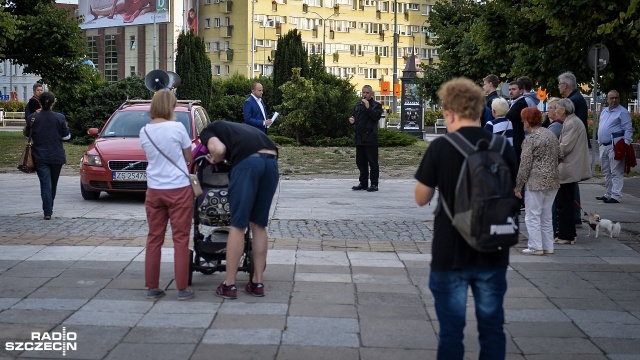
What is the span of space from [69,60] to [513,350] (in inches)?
1345

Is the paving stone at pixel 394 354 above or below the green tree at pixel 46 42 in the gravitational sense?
below

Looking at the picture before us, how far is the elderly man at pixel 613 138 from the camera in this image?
1611 centimetres

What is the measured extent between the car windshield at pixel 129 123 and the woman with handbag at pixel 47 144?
3.13 m

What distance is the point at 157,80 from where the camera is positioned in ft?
80.3

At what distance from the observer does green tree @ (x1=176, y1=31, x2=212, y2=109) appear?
50.9 meters

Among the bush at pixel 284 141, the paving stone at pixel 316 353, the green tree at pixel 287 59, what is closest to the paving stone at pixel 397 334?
the paving stone at pixel 316 353

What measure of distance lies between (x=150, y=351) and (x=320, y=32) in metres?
101

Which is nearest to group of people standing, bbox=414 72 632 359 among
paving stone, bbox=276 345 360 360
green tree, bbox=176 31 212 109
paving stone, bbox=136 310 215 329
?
paving stone, bbox=276 345 360 360

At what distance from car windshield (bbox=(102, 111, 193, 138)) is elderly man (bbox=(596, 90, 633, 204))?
7.01 m

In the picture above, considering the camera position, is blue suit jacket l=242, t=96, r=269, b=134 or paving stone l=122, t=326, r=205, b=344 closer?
paving stone l=122, t=326, r=205, b=344

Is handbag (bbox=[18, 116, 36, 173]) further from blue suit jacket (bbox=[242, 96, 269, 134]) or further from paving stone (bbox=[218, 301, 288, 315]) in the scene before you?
paving stone (bbox=[218, 301, 288, 315])

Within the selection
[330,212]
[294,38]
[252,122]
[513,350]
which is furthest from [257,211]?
[294,38]

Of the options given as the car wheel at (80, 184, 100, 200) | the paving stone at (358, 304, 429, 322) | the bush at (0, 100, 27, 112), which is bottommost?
the paving stone at (358, 304, 429, 322)

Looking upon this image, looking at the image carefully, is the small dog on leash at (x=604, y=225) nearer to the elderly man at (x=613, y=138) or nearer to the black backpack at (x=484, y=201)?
the elderly man at (x=613, y=138)
